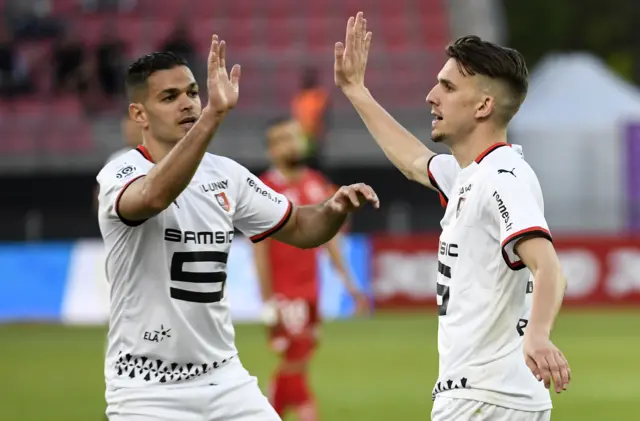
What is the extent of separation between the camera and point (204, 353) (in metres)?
5.64

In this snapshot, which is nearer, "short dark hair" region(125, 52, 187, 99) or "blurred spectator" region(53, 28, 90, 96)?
"short dark hair" region(125, 52, 187, 99)

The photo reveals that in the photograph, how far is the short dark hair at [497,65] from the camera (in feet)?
17.2

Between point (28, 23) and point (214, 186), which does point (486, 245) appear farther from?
point (28, 23)

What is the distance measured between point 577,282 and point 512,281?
1538 centimetres

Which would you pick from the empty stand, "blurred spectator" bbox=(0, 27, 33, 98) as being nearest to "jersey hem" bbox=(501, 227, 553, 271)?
the empty stand

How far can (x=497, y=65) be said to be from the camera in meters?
5.25

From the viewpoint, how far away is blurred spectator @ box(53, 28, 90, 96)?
22.8m

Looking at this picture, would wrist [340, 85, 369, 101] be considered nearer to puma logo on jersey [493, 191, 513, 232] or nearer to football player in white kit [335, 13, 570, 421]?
football player in white kit [335, 13, 570, 421]

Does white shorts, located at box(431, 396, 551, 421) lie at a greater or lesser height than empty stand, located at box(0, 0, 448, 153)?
lesser

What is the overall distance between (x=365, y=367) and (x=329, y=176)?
27.3 feet

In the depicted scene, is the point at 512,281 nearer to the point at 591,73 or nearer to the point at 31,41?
the point at 31,41

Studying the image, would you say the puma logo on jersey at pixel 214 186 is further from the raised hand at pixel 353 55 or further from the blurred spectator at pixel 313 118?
the blurred spectator at pixel 313 118

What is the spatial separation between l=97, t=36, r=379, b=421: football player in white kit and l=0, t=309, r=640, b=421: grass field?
5.26m

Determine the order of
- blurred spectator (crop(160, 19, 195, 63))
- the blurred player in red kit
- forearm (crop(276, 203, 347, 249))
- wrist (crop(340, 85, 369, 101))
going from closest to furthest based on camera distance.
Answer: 1. forearm (crop(276, 203, 347, 249))
2. wrist (crop(340, 85, 369, 101))
3. the blurred player in red kit
4. blurred spectator (crop(160, 19, 195, 63))
